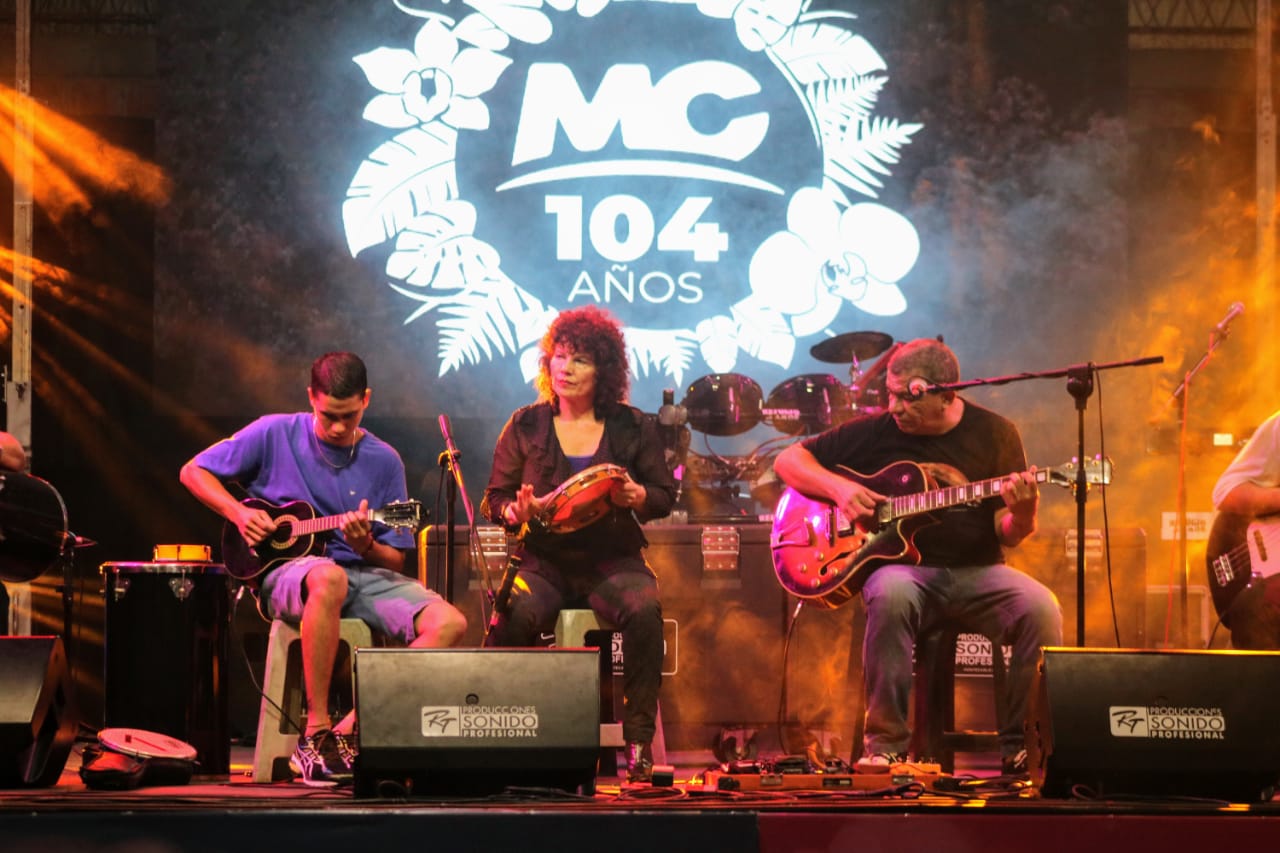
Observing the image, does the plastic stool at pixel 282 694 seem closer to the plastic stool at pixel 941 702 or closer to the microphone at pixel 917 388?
the plastic stool at pixel 941 702

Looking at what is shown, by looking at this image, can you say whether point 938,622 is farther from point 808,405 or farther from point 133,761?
point 133,761

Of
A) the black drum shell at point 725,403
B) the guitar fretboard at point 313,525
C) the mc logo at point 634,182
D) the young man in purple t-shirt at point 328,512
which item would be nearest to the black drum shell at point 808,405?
the black drum shell at point 725,403

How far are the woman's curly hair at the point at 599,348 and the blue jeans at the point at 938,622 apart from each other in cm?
121

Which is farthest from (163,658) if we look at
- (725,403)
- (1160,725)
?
(1160,725)

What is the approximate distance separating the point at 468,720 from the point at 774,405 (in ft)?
12.1

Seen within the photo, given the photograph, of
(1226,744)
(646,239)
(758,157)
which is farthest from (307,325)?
(1226,744)

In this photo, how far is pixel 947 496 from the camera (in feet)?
15.1

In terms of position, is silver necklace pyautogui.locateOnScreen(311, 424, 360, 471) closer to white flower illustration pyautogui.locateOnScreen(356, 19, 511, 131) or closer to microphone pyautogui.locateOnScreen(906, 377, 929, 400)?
microphone pyautogui.locateOnScreen(906, 377, 929, 400)

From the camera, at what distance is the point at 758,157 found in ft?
23.2

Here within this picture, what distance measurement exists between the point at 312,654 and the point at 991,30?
4.89 metres

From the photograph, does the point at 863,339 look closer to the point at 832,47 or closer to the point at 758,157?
the point at 758,157

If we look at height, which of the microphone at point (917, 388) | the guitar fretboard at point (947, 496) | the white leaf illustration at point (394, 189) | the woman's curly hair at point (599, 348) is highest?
the white leaf illustration at point (394, 189)

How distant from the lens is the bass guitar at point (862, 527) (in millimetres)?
4570

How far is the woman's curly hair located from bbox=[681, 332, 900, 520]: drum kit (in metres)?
1.46
